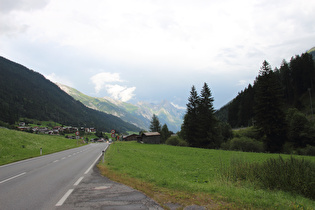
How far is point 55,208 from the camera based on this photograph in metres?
6.49

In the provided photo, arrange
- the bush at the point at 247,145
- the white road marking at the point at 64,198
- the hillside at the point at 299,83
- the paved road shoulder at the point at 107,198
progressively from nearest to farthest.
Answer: the paved road shoulder at the point at 107,198
the white road marking at the point at 64,198
the bush at the point at 247,145
the hillside at the point at 299,83

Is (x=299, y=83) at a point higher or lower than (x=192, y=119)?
higher

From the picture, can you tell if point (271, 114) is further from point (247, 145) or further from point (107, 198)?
point (107, 198)

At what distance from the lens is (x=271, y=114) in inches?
1515

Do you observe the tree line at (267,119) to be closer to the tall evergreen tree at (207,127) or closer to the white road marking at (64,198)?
the tall evergreen tree at (207,127)

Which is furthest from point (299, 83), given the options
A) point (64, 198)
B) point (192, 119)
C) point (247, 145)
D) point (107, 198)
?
point (64, 198)

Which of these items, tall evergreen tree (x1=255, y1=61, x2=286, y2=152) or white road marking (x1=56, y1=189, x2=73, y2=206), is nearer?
white road marking (x1=56, y1=189, x2=73, y2=206)

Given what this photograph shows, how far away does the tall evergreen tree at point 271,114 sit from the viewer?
38469 millimetres

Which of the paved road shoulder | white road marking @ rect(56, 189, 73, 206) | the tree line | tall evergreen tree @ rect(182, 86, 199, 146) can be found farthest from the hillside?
white road marking @ rect(56, 189, 73, 206)

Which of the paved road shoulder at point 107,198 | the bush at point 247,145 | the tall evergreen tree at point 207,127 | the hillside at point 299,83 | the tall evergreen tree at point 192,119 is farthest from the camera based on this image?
the hillside at point 299,83

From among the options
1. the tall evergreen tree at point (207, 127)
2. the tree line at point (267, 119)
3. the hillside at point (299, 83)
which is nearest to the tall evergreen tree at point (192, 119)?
the tree line at point (267, 119)

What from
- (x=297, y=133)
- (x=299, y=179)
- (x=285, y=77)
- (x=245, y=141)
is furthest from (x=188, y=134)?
(x=285, y=77)

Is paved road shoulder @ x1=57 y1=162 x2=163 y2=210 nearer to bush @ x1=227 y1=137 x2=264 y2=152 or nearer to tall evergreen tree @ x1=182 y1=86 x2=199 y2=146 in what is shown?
bush @ x1=227 y1=137 x2=264 y2=152

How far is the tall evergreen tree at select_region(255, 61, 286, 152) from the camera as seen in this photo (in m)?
38.5
